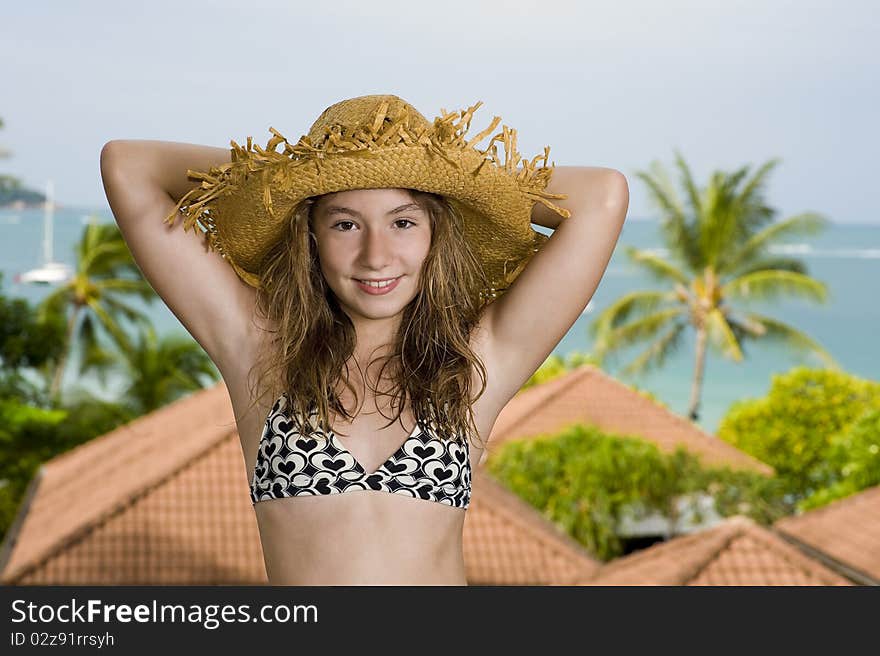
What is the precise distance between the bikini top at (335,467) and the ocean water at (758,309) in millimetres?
38549

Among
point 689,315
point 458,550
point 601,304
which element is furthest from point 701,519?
point 601,304

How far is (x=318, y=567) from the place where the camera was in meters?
2.09

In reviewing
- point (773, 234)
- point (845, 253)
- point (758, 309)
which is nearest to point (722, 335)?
point (773, 234)

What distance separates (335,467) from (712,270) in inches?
990

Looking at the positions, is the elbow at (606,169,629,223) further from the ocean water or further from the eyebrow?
the ocean water

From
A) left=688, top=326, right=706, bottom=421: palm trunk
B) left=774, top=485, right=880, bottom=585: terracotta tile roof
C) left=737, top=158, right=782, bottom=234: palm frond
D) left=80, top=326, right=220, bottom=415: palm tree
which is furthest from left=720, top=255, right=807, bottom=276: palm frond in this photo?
left=774, top=485, right=880, bottom=585: terracotta tile roof

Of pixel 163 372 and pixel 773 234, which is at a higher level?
pixel 773 234

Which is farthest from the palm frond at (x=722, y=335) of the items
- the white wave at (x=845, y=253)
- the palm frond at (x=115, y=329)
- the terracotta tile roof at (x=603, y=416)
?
the white wave at (x=845, y=253)

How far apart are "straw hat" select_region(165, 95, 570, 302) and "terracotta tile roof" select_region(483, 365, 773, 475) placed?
12.4 m

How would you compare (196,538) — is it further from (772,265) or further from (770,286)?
(772,265)

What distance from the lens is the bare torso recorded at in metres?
2.08

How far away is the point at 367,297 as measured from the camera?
2070mm

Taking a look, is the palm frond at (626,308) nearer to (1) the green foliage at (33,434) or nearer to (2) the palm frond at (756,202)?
(2) the palm frond at (756,202)

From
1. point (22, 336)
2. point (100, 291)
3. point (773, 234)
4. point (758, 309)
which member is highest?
point (773, 234)
